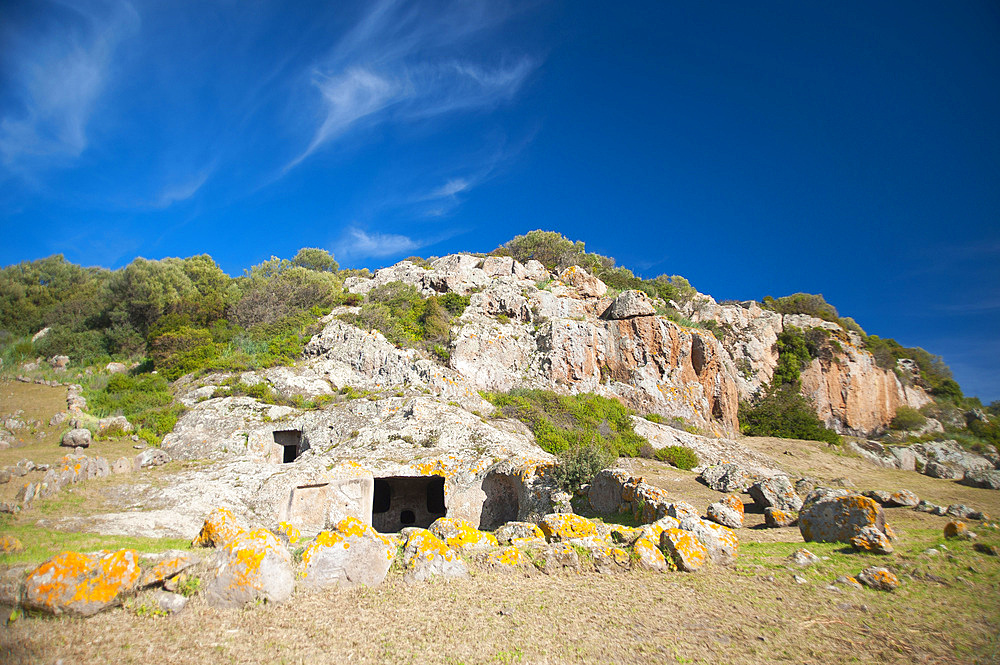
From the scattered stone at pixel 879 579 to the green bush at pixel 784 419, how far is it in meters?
30.4

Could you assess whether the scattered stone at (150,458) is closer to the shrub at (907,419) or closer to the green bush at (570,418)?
the green bush at (570,418)

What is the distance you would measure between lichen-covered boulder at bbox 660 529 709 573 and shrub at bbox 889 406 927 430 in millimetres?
43299

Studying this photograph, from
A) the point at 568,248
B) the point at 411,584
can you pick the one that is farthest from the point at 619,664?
the point at 568,248

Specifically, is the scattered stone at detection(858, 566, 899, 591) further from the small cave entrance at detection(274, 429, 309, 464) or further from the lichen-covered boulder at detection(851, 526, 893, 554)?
the small cave entrance at detection(274, 429, 309, 464)

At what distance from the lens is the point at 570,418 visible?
24.6 meters

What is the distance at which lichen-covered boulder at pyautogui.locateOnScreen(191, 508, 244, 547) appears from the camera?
7.55m

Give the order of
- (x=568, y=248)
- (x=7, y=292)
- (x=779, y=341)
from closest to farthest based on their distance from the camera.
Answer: (x=7, y=292) < (x=779, y=341) < (x=568, y=248)

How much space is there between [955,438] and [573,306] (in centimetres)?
3416

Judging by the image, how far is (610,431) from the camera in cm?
2422

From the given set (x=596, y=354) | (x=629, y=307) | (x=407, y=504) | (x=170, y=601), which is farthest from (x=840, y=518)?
(x=629, y=307)

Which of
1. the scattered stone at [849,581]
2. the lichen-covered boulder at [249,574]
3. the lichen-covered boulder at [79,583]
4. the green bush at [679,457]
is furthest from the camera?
the green bush at [679,457]

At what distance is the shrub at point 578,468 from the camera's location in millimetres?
13898

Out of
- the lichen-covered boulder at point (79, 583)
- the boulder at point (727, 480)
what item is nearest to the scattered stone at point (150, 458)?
the lichen-covered boulder at point (79, 583)

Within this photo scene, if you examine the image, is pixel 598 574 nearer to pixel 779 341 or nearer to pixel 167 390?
pixel 167 390
